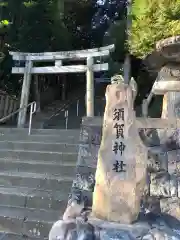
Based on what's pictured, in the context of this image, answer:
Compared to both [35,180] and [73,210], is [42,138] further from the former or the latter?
[73,210]

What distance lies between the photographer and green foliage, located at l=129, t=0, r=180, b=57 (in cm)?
846

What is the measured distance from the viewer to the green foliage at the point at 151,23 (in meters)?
8.46

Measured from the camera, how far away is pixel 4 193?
5.23 metres

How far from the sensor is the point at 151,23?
30.0 feet

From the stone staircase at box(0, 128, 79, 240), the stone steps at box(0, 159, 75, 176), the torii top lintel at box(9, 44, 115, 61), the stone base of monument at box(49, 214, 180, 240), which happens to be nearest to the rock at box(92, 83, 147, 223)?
the stone base of monument at box(49, 214, 180, 240)

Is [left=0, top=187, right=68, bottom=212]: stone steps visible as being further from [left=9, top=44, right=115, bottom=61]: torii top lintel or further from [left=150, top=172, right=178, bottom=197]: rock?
[left=9, top=44, right=115, bottom=61]: torii top lintel

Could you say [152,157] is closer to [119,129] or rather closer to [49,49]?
[119,129]

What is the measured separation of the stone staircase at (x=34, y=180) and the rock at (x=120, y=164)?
1280 millimetres

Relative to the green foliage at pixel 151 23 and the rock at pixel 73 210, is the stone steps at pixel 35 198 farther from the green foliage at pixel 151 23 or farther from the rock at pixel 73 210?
the green foliage at pixel 151 23

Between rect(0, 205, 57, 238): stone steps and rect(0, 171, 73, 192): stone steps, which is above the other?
rect(0, 171, 73, 192): stone steps

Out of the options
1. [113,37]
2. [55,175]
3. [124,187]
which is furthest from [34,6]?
[124,187]

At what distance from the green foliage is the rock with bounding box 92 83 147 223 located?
493cm

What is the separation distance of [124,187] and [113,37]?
10091 mm

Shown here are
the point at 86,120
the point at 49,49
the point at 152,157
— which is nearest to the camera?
the point at 152,157
